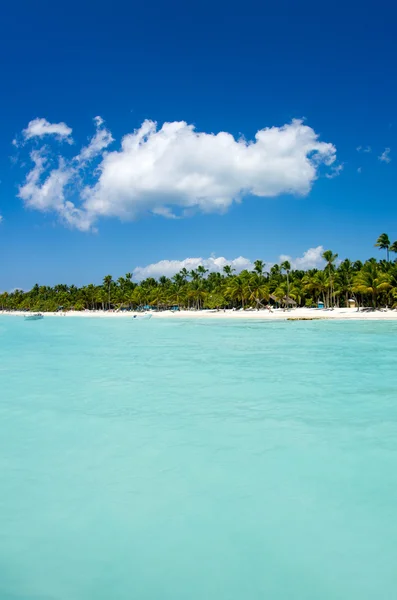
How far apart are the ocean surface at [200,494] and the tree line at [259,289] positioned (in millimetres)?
49985

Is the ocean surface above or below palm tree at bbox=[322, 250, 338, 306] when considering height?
below

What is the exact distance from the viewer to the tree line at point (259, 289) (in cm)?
6274

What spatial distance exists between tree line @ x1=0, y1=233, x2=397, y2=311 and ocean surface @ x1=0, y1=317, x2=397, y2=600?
164 ft

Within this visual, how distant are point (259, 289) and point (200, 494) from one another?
236 ft

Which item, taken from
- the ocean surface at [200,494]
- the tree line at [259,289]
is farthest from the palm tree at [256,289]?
the ocean surface at [200,494]

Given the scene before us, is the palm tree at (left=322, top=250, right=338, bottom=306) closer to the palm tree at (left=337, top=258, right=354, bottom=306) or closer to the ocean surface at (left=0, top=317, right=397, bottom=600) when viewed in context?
the palm tree at (left=337, top=258, right=354, bottom=306)

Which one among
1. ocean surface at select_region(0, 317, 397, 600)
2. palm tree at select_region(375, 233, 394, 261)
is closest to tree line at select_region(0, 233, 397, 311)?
palm tree at select_region(375, 233, 394, 261)

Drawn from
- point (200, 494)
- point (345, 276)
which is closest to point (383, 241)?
point (345, 276)

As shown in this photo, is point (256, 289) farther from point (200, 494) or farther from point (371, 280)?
point (200, 494)

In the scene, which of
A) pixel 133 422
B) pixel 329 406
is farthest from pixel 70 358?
pixel 329 406

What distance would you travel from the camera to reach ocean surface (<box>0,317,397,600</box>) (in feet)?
15.3

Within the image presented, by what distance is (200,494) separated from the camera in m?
6.56

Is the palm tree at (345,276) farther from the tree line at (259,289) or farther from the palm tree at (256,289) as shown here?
the palm tree at (256,289)

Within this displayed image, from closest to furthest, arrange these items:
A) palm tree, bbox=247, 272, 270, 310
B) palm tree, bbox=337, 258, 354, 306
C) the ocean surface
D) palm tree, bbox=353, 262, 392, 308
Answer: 1. the ocean surface
2. palm tree, bbox=353, 262, 392, 308
3. palm tree, bbox=337, 258, 354, 306
4. palm tree, bbox=247, 272, 270, 310
